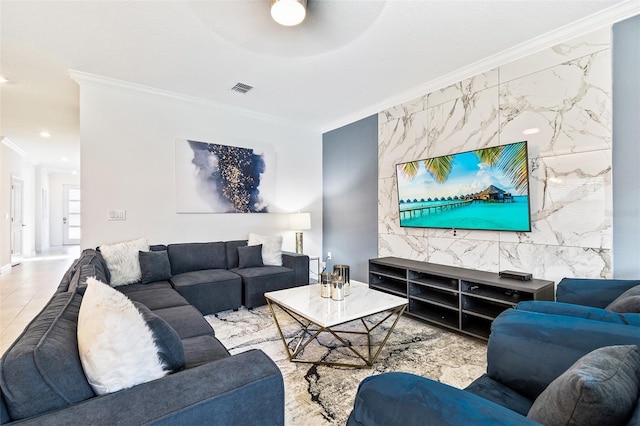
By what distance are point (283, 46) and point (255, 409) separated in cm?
205

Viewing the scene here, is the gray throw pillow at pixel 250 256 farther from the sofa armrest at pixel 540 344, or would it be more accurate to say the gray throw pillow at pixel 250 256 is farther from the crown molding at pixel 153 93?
the sofa armrest at pixel 540 344

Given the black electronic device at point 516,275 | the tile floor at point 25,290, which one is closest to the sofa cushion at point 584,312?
the black electronic device at point 516,275

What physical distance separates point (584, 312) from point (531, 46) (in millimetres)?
2584

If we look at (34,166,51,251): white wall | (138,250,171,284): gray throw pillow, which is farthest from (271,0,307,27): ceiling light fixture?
(34,166,51,251): white wall

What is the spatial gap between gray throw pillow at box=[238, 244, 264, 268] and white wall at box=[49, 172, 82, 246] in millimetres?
9734

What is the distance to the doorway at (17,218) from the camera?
6.64 meters

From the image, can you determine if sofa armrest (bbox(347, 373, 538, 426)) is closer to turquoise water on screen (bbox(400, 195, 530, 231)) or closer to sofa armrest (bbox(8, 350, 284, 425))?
sofa armrest (bbox(8, 350, 284, 425))

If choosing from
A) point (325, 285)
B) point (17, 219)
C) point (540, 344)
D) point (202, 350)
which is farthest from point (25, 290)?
point (540, 344)

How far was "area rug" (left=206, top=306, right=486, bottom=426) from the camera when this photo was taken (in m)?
1.81

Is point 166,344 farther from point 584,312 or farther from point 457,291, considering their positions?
point 457,291

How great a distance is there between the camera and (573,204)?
2543 mm

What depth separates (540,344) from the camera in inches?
50.0

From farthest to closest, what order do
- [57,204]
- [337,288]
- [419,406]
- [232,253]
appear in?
[57,204]
[232,253]
[337,288]
[419,406]

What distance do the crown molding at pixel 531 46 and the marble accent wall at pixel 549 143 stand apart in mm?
59
